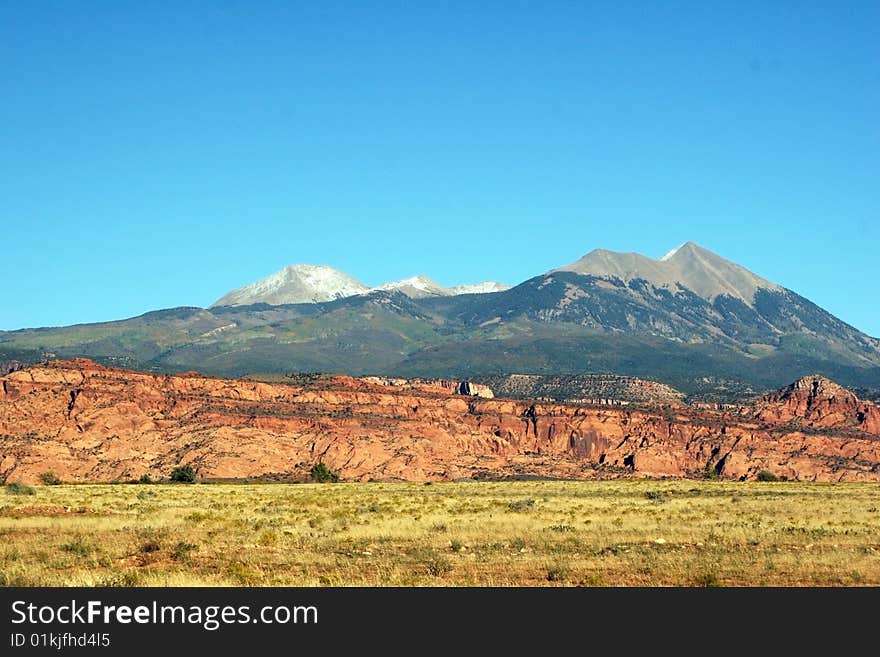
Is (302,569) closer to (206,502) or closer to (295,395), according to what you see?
(206,502)

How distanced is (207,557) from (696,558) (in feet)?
42.7

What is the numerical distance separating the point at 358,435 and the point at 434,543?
113 meters

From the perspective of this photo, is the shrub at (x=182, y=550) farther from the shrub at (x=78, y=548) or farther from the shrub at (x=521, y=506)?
the shrub at (x=521, y=506)

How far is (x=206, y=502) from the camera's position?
187ft

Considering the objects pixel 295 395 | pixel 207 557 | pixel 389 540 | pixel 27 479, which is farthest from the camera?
pixel 295 395

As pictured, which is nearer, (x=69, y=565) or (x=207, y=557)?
(x=69, y=565)

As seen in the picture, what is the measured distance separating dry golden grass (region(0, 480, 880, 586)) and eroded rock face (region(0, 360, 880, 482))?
238 feet

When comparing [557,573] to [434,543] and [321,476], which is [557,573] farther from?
[321,476]
